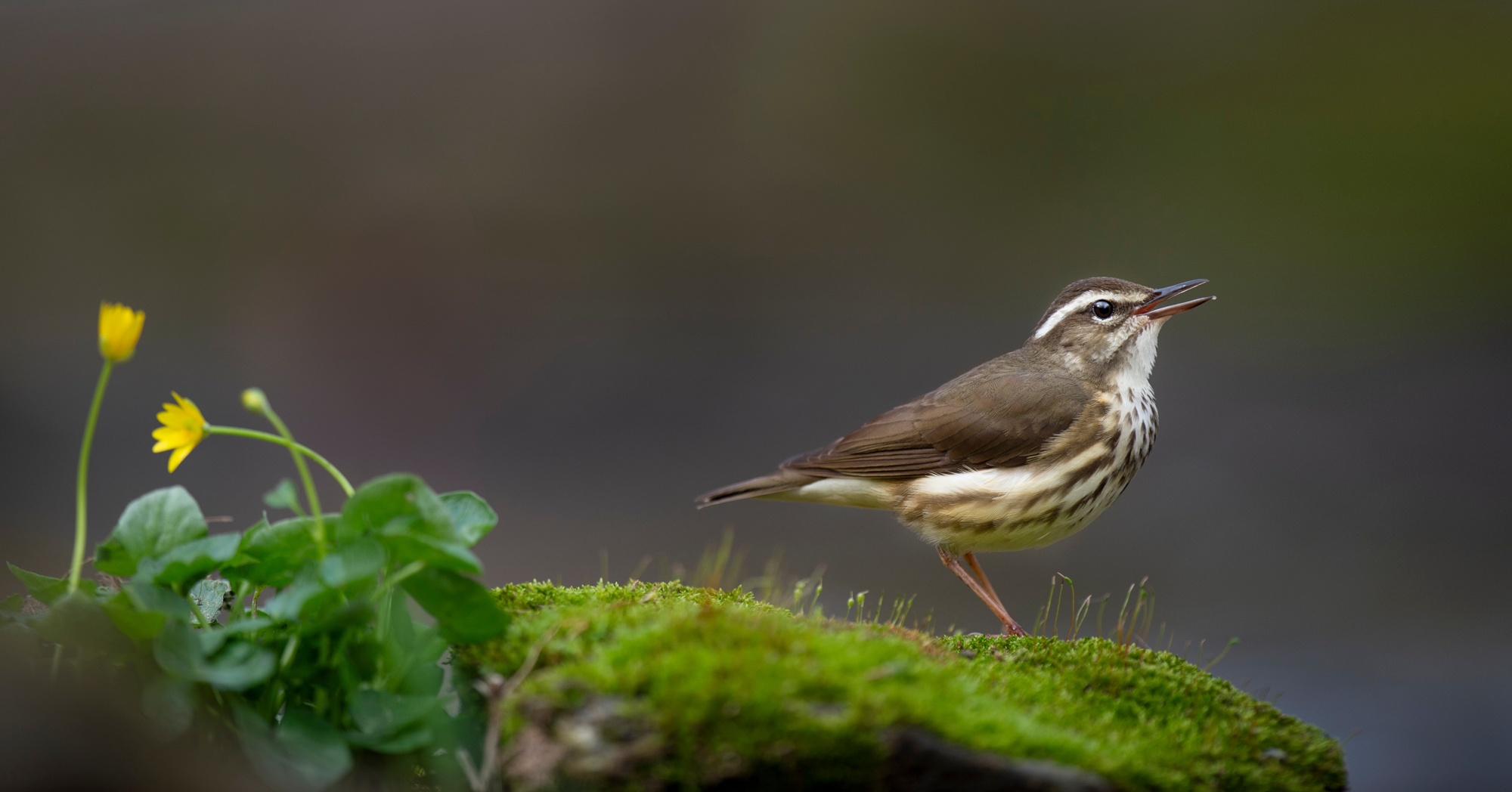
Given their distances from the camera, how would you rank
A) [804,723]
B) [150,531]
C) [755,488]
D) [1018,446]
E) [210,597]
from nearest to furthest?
[804,723], [150,531], [210,597], [1018,446], [755,488]

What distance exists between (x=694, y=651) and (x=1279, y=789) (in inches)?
73.2

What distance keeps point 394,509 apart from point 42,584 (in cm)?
107

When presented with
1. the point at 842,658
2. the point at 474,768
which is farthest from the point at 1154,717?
the point at 474,768

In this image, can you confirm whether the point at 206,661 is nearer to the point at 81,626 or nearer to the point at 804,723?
the point at 81,626

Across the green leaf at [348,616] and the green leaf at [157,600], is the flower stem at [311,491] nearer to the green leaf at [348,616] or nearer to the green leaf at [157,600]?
the green leaf at [348,616]

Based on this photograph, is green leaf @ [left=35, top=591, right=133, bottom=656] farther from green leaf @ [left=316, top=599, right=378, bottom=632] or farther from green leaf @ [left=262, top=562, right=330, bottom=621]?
green leaf @ [left=316, top=599, right=378, bottom=632]

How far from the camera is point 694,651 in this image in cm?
224

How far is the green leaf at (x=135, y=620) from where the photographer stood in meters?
2.26

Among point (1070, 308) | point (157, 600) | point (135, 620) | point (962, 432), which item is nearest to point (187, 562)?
point (157, 600)

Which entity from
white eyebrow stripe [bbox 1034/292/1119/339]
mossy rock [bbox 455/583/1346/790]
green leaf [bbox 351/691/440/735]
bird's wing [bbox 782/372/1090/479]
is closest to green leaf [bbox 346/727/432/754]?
green leaf [bbox 351/691/440/735]

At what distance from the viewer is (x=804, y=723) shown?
206 centimetres

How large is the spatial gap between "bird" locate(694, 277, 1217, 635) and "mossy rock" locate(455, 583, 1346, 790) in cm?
146

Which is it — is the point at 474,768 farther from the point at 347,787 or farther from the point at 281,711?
the point at 281,711

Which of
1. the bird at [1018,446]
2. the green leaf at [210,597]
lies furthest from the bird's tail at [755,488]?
the green leaf at [210,597]
